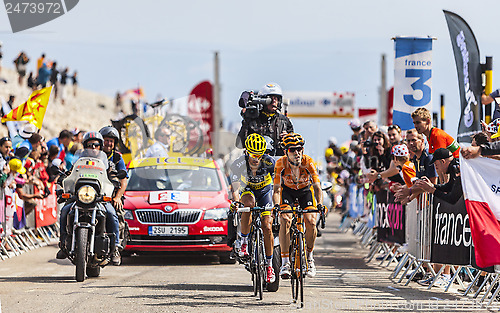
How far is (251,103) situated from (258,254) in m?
2.80

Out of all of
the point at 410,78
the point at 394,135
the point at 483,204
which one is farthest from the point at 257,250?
the point at 410,78

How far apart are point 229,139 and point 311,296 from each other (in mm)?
38901

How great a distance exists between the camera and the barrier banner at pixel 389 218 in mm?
15296

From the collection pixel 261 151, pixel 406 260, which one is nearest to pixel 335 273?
pixel 406 260

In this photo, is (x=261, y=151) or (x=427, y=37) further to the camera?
(x=427, y=37)

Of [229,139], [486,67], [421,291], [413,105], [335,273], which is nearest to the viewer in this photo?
[421,291]

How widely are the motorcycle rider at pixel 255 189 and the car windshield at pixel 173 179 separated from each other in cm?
488

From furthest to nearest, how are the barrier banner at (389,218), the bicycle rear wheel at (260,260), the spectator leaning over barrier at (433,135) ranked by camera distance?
the barrier banner at (389,218) < the spectator leaning over barrier at (433,135) < the bicycle rear wheel at (260,260)

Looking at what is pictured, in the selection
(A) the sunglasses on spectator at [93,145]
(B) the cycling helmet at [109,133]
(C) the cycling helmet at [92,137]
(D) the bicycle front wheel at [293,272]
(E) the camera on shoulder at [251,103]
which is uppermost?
(E) the camera on shoulder at [251,103]

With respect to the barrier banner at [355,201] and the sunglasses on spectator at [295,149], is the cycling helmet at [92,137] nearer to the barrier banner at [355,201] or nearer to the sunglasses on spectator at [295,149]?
the sunglasses on spectator at [295,149]

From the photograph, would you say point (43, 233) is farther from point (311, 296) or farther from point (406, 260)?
point (311, 296)

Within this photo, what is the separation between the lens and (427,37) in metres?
19.5

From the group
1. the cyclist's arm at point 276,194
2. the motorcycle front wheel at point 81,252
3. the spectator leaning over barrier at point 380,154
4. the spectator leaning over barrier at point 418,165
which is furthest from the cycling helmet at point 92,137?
the spectator leaning over barrier at point 380,154

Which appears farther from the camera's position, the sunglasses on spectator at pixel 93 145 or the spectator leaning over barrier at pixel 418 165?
the spectator leaning over barrier at pixel 418 165
